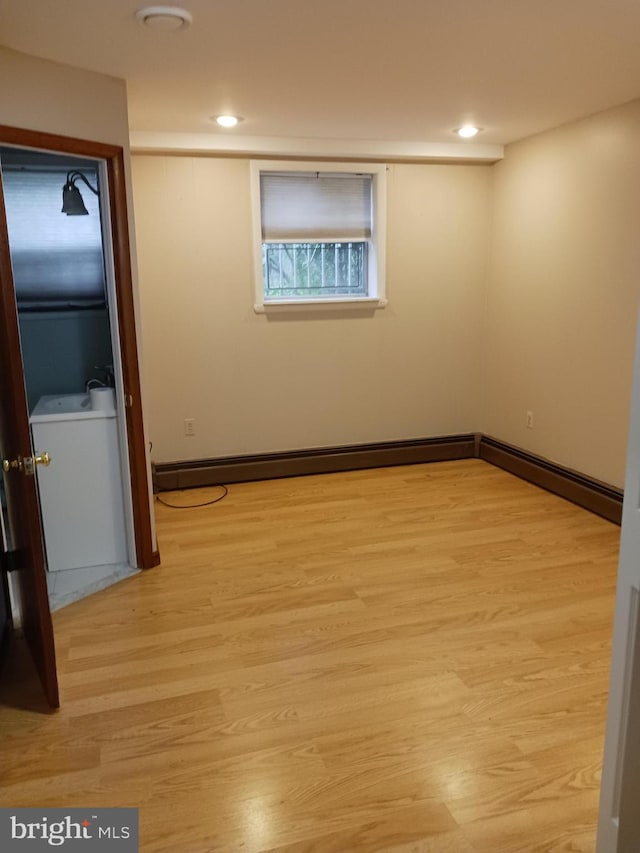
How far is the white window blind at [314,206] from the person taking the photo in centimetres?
451

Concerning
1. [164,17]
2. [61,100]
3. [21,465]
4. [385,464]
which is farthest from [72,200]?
[385,464]

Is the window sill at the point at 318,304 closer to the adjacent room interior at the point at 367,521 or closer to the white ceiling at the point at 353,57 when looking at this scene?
the adjacent room interior at the point at 367,521

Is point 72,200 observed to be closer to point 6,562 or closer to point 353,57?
point 353,57

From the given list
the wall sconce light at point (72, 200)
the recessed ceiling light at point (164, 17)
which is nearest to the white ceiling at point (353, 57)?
the recessed ceiling light at point (164, 17)

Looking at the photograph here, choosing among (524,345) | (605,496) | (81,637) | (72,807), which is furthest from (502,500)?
(72,807)

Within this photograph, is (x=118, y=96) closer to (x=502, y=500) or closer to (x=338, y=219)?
(x=338, y=219)

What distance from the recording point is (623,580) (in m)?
1.49

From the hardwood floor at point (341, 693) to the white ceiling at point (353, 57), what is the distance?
2.34m

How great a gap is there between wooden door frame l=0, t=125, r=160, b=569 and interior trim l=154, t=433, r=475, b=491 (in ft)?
4.12

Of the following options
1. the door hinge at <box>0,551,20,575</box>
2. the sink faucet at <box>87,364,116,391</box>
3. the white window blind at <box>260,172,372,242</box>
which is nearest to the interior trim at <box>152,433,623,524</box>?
the sink faucet at <box>87,364,116,391</box>

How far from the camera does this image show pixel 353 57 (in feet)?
8.87

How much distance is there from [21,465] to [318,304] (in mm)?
2919

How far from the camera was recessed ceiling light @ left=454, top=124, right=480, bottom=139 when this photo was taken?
4.06 m

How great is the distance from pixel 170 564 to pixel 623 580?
246 centimetres
